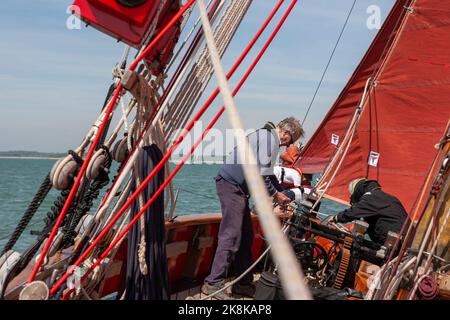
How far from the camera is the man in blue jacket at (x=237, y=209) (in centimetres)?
420

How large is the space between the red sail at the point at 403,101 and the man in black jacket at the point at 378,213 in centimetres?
197

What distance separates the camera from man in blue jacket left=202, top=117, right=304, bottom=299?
13.8 ft

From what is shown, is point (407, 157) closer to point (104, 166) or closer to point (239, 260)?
point (239, 260)

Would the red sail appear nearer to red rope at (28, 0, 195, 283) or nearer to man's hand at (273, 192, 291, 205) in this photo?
man's hand at (273, 192, 291, 205)

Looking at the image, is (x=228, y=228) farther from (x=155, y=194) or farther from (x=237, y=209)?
(x=155, y=194)

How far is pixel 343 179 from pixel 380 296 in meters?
4.17

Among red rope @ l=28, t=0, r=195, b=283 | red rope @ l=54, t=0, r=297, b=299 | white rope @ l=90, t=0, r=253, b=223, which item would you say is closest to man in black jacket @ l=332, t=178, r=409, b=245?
red rope @ l=54, t=0, r=297, b=299

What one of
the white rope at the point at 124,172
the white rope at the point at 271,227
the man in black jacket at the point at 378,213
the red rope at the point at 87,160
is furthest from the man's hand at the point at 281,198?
the white rope at the point at 271,227

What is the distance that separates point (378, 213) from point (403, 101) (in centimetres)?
243

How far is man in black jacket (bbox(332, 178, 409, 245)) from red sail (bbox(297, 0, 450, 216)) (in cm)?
197

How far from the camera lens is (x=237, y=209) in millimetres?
4246

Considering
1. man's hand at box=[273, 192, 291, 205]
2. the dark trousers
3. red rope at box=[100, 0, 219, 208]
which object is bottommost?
the dark trousers

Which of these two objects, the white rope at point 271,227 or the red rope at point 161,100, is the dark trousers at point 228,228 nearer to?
the red rope at point 161,100

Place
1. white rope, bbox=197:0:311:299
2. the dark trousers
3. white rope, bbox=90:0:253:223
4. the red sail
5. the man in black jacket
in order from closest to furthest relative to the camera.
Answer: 1. white rope, bbox=197:0:311:299
2. white rope, bbox=90:0:253:223
3. the dark trousers
4. the man in black jacket
5. the red sail
